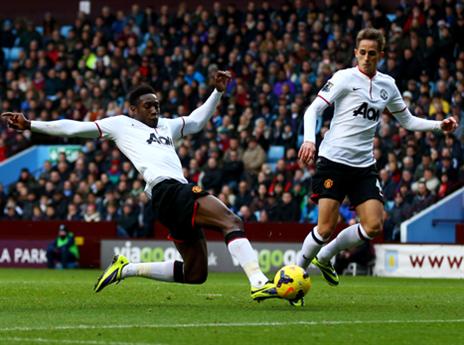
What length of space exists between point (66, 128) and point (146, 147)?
2.71 feet

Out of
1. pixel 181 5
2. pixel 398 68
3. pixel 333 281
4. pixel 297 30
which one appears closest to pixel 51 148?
pixel 181 5

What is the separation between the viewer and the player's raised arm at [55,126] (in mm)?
11102

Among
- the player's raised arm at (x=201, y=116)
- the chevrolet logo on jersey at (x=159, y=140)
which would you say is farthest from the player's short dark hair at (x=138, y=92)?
the player's raised arm at (x=201, y=116)

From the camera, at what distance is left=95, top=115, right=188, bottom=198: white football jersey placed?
1165 centimetres

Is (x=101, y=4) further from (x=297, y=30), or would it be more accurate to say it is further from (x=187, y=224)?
(x=187, y=224)

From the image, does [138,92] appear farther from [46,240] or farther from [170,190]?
[46,240]

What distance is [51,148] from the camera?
3155 cm

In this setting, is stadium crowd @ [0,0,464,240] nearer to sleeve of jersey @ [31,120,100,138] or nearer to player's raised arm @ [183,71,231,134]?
player's raised arm @ [183,71,231,134]

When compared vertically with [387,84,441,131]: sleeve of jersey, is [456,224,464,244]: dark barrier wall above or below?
below

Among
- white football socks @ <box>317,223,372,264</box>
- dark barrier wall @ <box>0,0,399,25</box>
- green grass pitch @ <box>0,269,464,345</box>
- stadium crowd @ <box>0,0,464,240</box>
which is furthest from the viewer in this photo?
dark barrier wall @ <box>0,0,399,25</box>

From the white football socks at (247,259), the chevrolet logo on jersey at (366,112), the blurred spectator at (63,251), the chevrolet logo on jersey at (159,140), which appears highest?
the chevrolet logo on jersey at (366,112)

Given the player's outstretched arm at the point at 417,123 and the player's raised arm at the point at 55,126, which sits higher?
the player's outstretched arm at the point at 417,123

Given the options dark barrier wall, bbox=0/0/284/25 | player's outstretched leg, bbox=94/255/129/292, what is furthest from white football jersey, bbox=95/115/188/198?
dark barrier wall, bbox=0/0/284/25

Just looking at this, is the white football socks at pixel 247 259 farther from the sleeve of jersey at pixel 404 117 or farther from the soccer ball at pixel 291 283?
the sleeve of jersey at pixel 404 117
